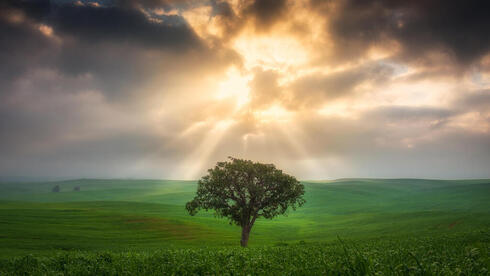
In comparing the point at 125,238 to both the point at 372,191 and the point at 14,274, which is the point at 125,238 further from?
the point at 372,191

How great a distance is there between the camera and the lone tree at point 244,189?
37.4m

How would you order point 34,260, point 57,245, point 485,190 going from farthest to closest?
point 485,190 < point 57,245 < point 34,260

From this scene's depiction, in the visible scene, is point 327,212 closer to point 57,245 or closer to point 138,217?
point 138,217

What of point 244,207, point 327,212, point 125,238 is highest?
point 244,207

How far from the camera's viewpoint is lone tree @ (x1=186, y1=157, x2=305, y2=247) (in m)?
37.4

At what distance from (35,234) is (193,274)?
59.0 m

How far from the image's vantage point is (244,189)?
37.6 meters

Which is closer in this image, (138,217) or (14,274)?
(14,274)

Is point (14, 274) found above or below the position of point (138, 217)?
above

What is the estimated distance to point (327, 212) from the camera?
4732 inches

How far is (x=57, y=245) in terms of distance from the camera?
141 feet

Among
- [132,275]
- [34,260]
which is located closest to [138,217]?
[34,260]

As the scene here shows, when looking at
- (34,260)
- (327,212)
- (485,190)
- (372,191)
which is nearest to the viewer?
(34,260)

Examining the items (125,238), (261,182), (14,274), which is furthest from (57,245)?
(14,274)
